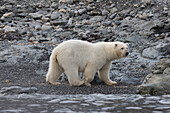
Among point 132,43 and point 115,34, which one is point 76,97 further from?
point 115,34

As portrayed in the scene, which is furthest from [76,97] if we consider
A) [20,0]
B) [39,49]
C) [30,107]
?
[20,0]

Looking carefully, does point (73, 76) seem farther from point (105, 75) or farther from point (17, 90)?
point (17, 90)

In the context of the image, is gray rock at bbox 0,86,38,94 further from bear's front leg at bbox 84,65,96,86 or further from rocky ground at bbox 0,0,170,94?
bear's front leg at bbox 84,65,96,86

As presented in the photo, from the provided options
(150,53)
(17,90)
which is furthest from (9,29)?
(17,90)

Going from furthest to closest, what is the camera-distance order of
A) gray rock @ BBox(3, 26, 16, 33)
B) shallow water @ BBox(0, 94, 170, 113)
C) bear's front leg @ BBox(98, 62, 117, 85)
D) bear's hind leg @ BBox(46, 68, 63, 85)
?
gray rock @ BBox(3, 26, 16, 33), bear's front leg @ BBox(98, 62, 117, 85), bear's hind leg @ BBox(46, 68, 63, 85), shallow water @ BBox(0, 94, 170, 113)

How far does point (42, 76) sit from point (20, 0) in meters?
16.6

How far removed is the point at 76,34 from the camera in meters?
21.2

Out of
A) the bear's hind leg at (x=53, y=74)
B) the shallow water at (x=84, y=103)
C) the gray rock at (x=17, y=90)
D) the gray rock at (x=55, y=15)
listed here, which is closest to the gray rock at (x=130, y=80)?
the bear's hind leg at (x=53, y=74)

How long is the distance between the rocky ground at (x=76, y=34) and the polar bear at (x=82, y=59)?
0.40m

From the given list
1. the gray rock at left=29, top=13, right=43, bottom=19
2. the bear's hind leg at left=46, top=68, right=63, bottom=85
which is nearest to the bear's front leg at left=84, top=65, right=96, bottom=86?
the bear's hind leg at left=46, top=68, right=63, bottom=85

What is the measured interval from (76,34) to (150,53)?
652 cm

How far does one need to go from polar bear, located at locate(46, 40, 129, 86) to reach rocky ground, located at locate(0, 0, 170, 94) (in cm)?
40

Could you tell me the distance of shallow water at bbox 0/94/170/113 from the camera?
6984 millimetres

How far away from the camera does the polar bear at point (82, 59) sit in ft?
34.7
